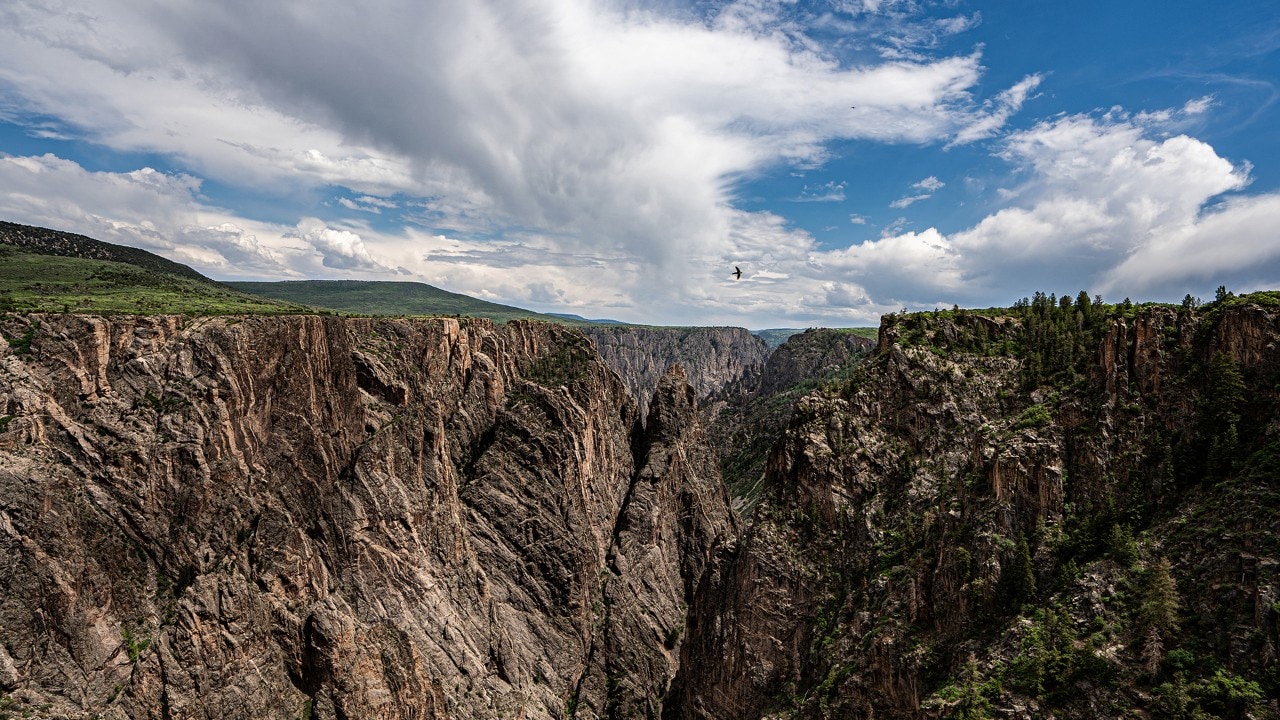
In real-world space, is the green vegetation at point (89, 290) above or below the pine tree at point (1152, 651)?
above

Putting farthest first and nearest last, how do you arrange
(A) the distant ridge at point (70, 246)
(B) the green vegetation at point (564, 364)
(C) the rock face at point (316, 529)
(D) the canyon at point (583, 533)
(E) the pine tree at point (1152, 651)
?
(A) the distant ridge at point (70, 246), (B) the green vegetation at point (564, 364), (C) the rock face at point (316, 529), (D) the canyon at point (583, 533), (E) the pine tree at point (1152, 651)

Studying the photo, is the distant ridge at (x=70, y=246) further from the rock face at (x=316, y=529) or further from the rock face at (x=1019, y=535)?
the rock face at (x=1019, y=535)

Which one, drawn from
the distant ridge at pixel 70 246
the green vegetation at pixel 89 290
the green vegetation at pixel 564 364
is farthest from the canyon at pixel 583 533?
the distant ridge at pixel 70 246

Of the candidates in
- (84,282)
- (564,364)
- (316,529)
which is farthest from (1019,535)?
(84,282)

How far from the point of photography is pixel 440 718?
81.1 m

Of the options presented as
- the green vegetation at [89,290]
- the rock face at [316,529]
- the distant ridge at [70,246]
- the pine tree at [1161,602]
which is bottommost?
the rock face at [316,529]

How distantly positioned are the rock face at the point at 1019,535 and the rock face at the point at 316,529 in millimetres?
16967

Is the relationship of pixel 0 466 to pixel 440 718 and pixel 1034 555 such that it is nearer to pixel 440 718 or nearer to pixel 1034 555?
pixel 440 718

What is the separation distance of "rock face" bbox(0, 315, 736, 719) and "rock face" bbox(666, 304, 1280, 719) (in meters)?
17.0

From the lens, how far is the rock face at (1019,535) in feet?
129

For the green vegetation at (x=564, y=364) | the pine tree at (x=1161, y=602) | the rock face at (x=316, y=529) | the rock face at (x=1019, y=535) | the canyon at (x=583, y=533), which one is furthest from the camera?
the green vegetation at (x=564, y=364)

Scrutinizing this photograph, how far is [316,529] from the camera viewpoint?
3167 inches

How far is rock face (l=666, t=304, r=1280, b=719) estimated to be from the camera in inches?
1554

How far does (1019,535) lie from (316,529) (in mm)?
82641
